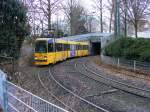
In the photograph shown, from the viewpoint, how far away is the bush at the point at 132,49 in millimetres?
24031

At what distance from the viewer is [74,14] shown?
7575 cm

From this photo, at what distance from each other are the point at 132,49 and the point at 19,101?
811 inches

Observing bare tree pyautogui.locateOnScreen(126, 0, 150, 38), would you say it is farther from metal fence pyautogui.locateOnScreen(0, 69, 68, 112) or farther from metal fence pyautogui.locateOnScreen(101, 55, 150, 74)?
metal fence pyautogui.locateOnScreen(0, 69, 68, 112)

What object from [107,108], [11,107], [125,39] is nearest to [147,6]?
[125,39]

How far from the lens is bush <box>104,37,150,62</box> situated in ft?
78.8

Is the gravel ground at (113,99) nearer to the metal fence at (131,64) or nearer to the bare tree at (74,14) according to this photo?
the metal fence at (131,64)

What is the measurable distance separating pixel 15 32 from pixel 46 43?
879 cm

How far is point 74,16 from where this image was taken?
7562cm

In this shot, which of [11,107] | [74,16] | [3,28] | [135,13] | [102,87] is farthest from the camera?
[74,16]

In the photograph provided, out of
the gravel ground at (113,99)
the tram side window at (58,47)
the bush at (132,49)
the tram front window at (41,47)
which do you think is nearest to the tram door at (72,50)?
the tram side window at (58,47)

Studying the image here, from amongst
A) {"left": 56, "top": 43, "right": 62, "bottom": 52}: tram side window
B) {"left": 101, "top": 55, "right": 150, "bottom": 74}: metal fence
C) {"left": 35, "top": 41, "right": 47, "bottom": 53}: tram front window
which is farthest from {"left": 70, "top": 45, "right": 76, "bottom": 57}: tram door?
{"left": 35, "top": 41, "right": 47, "bottom": 53}: tram front window

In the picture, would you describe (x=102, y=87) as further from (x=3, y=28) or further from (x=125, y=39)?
(x=125, y=39)

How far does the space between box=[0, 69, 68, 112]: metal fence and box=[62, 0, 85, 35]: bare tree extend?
64.4 metres

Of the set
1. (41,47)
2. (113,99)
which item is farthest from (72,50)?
(113,99)
